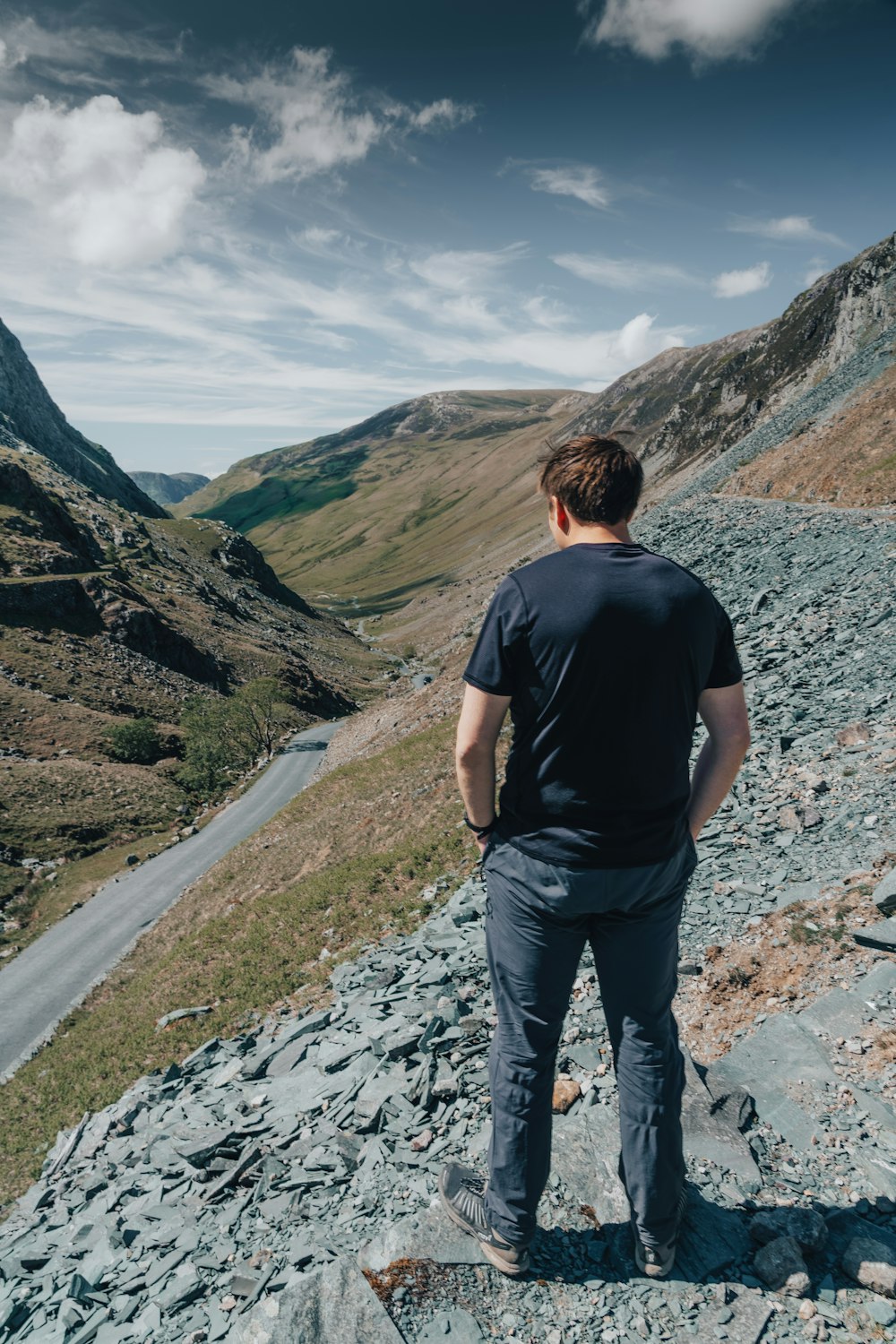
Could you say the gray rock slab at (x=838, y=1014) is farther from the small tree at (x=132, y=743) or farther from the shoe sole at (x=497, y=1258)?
the small tree at (x=132, y=743)

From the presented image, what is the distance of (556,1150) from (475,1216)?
93cm

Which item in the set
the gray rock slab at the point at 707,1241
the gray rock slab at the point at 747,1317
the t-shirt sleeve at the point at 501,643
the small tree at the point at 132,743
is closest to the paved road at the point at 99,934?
the small tree at the point at 132,743

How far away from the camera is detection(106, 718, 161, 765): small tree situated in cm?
6781

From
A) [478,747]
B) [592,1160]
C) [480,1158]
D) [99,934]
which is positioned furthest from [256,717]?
[478,747]

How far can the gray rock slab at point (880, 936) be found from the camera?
20.2ft

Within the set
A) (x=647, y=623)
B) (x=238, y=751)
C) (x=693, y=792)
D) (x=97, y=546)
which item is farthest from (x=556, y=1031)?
(x=97, y=546)

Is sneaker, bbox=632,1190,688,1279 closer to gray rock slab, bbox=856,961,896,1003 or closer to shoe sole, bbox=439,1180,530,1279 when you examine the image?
shoe sole, bbox=439,1180,530,1279

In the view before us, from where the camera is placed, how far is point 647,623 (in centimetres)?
347

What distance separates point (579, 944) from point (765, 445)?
2395 inches

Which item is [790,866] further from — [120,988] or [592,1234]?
[120,988]

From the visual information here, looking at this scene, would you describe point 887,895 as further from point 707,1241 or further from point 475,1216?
point 475,1216

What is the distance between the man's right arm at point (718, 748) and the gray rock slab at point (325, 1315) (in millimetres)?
3574

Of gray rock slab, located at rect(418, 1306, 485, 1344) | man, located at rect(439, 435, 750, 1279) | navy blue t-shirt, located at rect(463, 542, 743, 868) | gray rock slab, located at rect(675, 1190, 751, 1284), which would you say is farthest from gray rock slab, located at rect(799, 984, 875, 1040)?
gray rock slab, located at rect(418, 1306, 485, 1344)

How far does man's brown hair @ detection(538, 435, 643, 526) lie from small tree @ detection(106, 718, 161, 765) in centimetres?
7276
